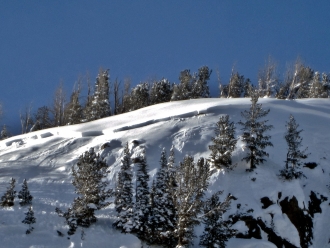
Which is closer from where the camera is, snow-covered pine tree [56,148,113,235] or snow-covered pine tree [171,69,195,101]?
snow-covered pine tree [56,148,113,235]

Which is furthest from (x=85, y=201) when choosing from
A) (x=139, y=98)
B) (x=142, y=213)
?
(x=139, y=98)

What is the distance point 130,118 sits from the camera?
35.7 meters

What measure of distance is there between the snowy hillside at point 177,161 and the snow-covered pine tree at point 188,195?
2.94 m

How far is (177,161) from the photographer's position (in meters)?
25.1

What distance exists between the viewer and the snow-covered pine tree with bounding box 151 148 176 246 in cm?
1705

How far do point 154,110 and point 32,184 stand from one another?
17174 millimetres

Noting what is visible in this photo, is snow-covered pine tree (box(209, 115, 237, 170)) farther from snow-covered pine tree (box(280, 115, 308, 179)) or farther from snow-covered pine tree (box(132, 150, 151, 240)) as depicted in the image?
snow-covered pine tree (box(132, 150, 151, 240))

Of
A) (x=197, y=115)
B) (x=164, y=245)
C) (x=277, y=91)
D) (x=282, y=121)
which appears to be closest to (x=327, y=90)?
(x=277, y=91)

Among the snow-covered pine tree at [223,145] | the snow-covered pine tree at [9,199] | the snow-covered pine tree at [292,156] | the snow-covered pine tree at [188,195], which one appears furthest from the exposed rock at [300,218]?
the snow-covered pine tree at [9,199]

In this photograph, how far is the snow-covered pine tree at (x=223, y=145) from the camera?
22344mm

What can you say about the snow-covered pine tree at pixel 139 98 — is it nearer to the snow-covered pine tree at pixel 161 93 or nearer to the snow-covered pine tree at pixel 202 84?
the snow-covered pine tree at pixel 161 93

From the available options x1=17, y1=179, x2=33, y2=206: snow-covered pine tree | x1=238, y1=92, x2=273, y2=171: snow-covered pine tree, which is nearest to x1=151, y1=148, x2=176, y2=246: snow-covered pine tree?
x1=238, y1=92, x2=273, y2=171: snow-covered pine tree

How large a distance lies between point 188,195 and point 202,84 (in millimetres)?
41363

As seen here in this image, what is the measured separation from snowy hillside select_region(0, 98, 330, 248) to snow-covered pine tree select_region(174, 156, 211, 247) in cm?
294
